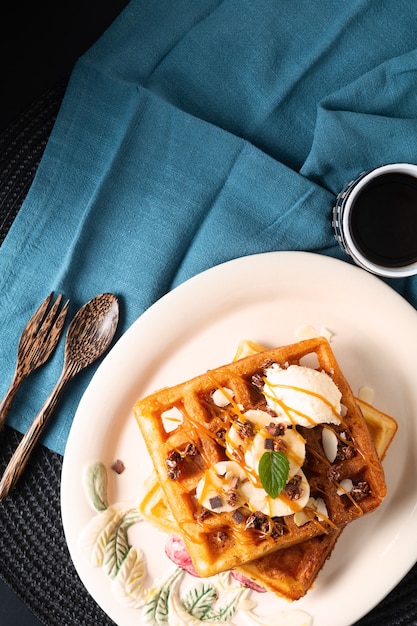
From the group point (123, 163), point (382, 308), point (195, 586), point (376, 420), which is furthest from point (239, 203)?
point (195, 586)

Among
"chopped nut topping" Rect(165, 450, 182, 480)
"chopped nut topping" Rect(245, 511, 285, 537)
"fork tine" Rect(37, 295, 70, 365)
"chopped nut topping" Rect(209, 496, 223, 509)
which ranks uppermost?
"fork tine" Rect(37, 295, 70, 365)

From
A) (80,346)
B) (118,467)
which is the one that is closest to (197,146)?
(80,346)

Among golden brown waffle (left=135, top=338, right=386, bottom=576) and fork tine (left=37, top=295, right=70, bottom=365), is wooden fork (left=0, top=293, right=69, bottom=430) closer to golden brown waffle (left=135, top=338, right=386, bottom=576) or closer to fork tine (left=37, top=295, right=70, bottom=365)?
fork tine (left=37, top=295, right=70, bottom=365)

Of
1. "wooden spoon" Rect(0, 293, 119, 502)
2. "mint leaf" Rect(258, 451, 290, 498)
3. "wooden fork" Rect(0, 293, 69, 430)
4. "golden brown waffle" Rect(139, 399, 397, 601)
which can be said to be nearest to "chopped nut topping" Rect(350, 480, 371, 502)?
"golden brown waffle" Rect(139, 399, 397, 601)

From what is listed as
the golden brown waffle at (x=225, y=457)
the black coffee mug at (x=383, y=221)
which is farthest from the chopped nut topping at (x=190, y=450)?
the black coffee mug at (x=383, y=221)

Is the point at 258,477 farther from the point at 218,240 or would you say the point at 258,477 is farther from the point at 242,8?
the point at 242,8

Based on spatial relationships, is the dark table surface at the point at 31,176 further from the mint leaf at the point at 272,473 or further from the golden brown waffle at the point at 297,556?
the mint leaf at the point at 272,473
